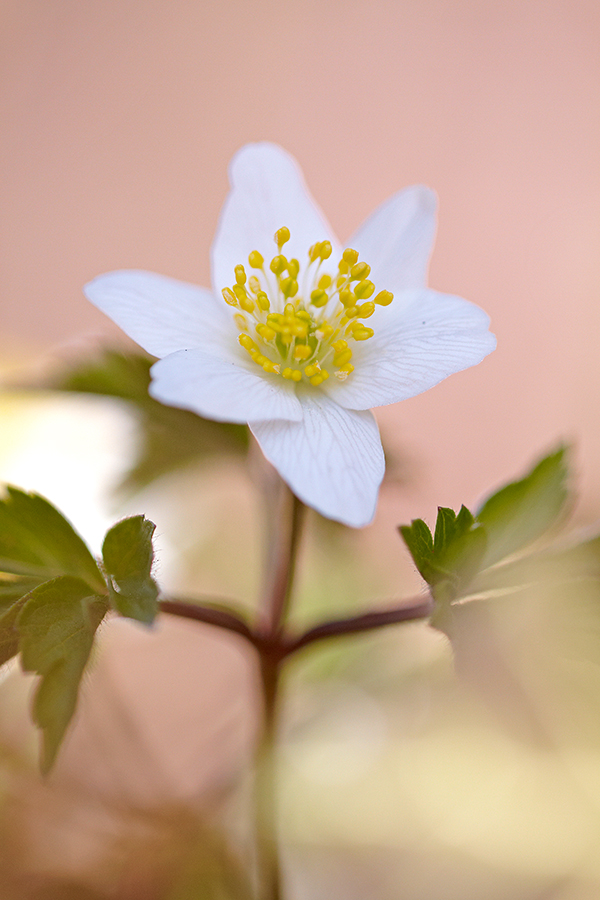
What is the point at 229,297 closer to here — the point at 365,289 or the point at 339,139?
the point at 365,289

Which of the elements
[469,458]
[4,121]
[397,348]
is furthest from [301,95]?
[397,348]

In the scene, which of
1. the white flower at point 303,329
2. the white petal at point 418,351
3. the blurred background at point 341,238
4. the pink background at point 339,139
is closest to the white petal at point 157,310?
the white flower at point 303,329

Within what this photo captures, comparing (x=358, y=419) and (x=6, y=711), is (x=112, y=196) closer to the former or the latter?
(x=6, y=711)

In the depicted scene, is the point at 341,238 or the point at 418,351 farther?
the point at 341,238

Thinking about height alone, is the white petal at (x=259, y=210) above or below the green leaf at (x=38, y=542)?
above

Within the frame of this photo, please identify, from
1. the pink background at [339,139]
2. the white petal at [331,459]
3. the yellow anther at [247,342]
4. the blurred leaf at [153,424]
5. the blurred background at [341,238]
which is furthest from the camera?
the pink background at [339,139]

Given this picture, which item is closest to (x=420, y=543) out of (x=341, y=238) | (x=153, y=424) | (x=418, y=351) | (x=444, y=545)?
(x=444, y=545)

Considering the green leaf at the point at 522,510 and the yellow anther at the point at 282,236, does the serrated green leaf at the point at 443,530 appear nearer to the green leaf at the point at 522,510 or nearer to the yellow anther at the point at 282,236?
the green leaf at the point at 522,510
